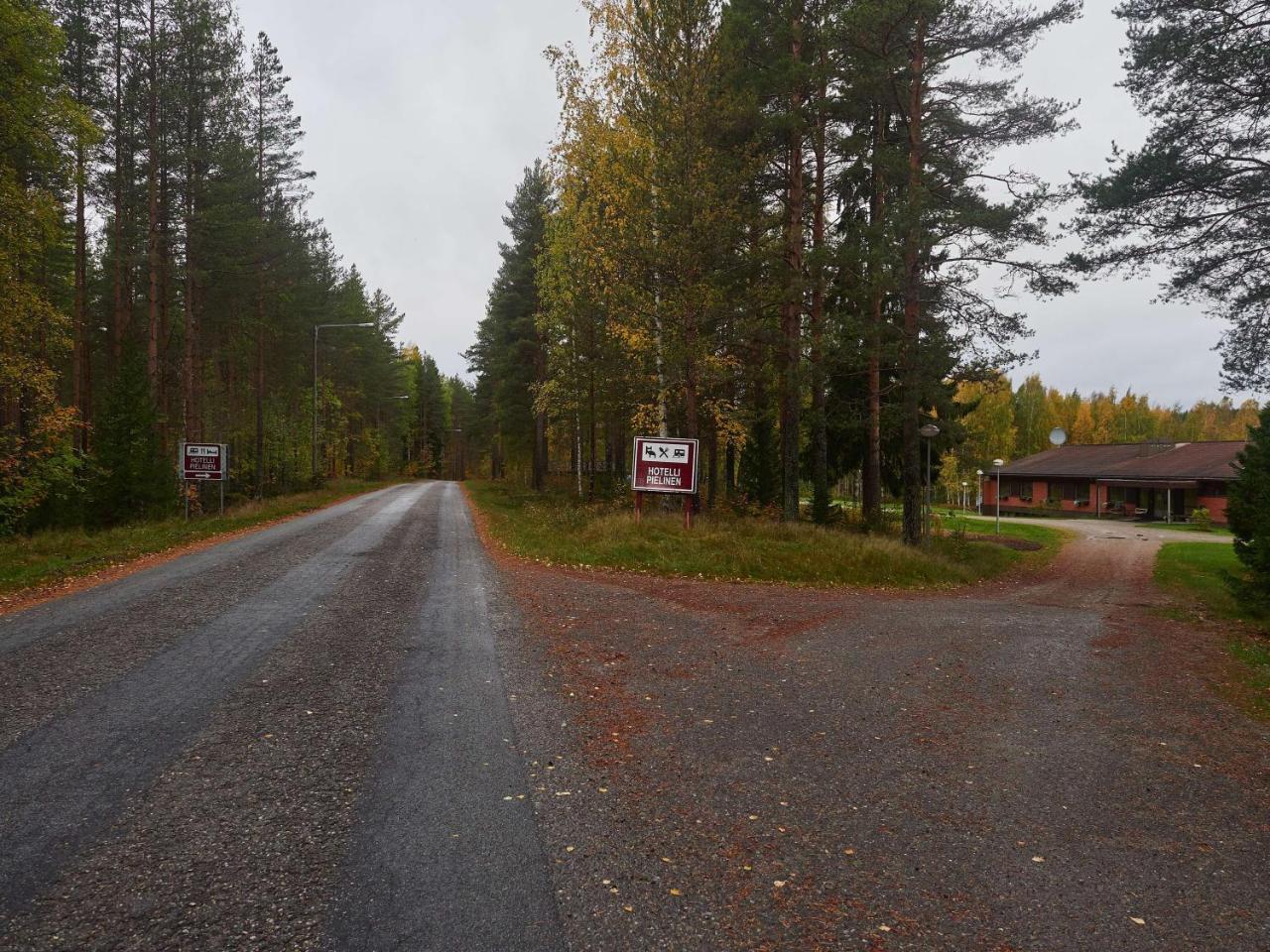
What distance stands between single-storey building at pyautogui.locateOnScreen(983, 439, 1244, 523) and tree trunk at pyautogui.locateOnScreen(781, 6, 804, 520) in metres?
32.1

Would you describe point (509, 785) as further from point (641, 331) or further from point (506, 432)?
point (506, 432)

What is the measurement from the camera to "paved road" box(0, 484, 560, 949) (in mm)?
2818

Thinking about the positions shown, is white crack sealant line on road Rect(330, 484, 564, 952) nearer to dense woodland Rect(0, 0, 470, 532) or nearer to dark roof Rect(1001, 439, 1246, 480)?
dense woodland Rect(0, 0, 470, 532)

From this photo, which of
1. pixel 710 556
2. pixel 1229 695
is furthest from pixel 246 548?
pixel 1229 695

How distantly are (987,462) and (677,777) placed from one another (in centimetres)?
6186

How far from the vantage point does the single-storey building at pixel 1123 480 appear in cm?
3744

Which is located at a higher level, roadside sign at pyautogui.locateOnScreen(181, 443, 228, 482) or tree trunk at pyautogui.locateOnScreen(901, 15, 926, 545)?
tree trunk at pyautogui.locateOnScreen(901, 15, 926, 545)

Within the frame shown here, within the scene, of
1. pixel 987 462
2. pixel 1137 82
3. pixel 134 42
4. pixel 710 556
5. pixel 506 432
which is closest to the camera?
pixel 1137 82

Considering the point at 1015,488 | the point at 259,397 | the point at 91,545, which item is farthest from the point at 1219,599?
the point at 1015,488

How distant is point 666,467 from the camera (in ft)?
52.4

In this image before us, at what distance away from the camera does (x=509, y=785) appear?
408 cm

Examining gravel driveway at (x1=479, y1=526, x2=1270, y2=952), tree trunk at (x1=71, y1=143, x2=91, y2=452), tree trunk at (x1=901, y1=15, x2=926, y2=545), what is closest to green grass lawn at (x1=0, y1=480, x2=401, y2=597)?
tree trunk at (x1=71, y1=143, x2=91, y2=452)

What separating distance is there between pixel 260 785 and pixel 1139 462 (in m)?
54.0

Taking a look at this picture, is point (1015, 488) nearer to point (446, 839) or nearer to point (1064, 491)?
point (1064, 491)
